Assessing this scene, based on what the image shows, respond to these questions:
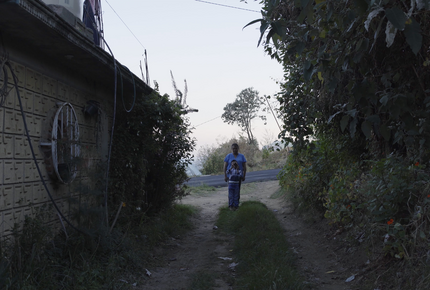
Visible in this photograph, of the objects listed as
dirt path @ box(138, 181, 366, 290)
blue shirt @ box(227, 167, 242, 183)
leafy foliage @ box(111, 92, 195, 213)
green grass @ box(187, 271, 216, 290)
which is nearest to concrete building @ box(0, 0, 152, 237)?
leafy foliage @ box(111, 92, 195, 213)

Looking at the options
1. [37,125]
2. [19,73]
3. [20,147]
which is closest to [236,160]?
[37,125]

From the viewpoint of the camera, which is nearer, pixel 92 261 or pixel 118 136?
pixel 92 261

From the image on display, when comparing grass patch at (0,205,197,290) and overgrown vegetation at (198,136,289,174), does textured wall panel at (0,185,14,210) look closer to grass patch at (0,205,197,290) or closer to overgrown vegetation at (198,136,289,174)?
grass patch at (0,205,197,290)

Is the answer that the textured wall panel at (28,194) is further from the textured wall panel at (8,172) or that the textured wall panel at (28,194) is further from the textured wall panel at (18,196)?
Answer: the textured wall panel at (8,172)

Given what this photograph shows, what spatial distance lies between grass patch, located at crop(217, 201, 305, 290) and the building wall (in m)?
2.47

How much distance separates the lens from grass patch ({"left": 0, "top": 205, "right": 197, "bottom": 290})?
3922 mm

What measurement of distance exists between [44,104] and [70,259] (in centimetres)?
203

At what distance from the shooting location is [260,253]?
5801mm

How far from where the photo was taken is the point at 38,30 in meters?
4.24

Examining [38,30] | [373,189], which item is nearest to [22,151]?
[38,30]

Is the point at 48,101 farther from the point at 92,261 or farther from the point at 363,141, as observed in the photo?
the point at 363,141

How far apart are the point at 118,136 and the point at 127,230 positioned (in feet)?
5.99

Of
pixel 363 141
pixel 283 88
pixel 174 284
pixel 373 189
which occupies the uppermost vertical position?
pixel 283 88

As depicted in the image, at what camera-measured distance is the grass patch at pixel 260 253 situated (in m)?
4.54
